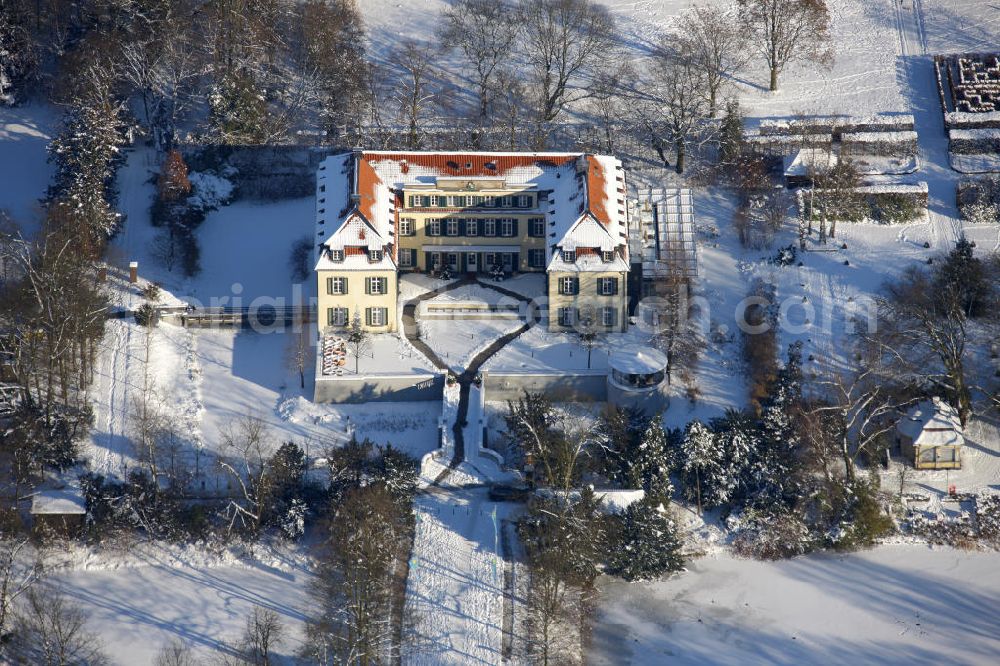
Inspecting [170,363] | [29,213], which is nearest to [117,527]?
[170,363]

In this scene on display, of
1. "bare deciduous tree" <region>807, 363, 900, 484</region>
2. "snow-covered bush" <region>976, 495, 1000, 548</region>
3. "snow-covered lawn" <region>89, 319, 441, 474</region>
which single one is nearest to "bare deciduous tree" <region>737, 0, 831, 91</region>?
"bare deciduous tree" <region>807, 363, 900, 484</region>

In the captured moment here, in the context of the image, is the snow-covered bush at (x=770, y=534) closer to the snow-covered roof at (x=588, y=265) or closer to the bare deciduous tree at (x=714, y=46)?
the snow-covered roof at (x=588, y=265)

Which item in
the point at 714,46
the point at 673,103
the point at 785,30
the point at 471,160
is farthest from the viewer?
the point at 785,30

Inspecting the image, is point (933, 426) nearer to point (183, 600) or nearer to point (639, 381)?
point (639, 381)

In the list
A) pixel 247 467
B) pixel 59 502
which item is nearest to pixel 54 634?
pixel 59 502

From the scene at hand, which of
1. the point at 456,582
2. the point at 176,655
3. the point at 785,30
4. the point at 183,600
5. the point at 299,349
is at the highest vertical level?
the point at 785,30

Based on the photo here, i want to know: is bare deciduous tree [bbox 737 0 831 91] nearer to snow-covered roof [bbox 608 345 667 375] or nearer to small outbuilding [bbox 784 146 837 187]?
small outbuilding [bbox 784 146 837 187]
